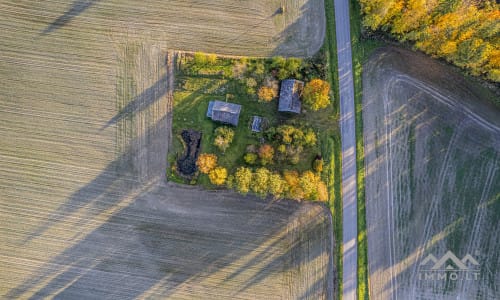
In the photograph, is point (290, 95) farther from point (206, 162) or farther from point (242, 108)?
point (206, 162)

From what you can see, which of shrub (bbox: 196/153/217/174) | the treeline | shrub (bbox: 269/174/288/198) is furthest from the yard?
the treeline

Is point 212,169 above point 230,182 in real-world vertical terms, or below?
above

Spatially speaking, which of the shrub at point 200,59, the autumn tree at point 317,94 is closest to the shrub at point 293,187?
the autumn tree at point 317,94

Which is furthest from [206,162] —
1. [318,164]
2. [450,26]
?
[450,26]

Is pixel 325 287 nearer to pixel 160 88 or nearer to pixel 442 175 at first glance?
pixel 442 175

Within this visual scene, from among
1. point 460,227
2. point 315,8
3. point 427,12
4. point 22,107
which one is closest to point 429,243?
point 460,227
